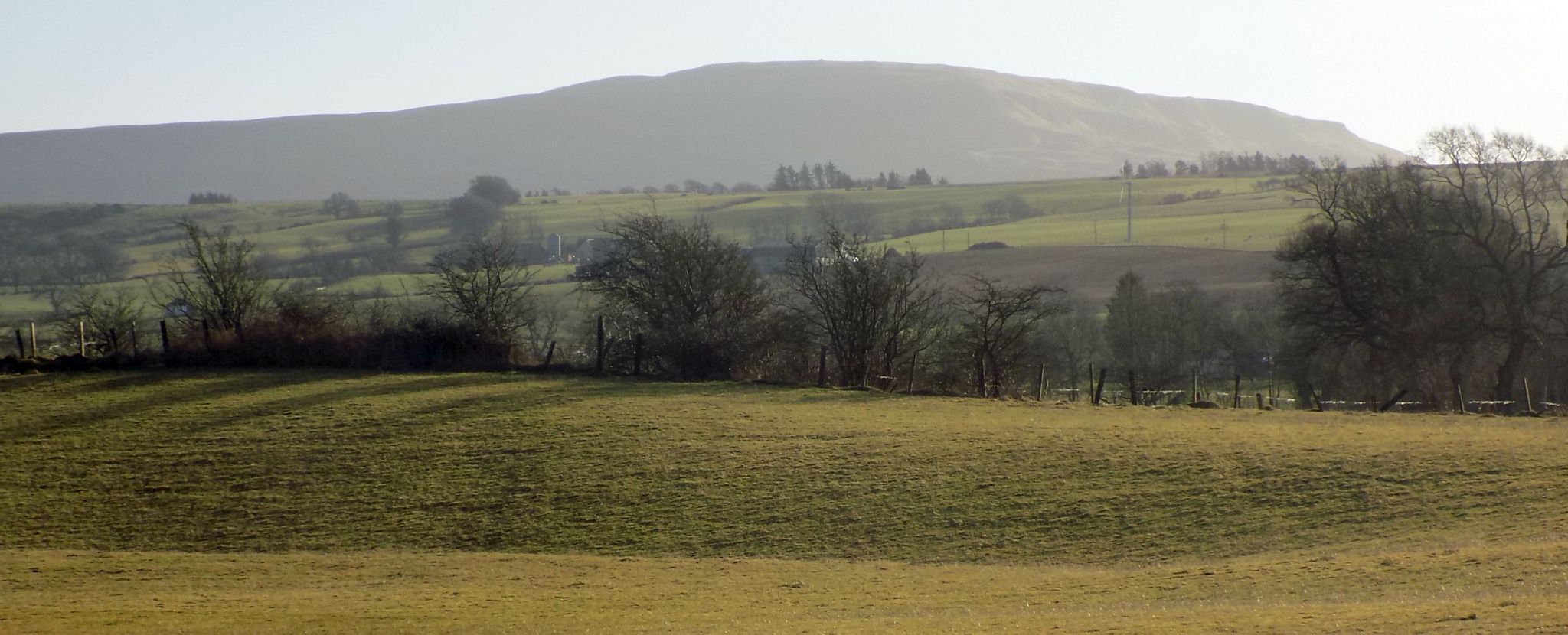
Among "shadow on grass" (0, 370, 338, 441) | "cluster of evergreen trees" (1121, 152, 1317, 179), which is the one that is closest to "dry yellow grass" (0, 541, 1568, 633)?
"shadow on grass" (0, 370, 338, 441)

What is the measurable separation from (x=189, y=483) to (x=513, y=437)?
23.7 ft

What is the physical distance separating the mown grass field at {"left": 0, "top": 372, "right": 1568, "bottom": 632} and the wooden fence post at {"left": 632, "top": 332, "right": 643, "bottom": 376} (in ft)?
17.2

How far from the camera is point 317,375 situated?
3669 cm

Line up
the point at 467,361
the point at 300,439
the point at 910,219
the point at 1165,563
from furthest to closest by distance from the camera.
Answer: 1. the point at 910,219
2. the point at 467,361
3. the point at 300,439
4. the point at 1165,563

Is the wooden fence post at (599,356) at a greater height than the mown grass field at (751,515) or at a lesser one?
greater

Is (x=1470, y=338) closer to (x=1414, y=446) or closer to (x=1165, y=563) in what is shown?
(x=1414, y=446)

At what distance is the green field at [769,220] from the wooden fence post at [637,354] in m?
40.3

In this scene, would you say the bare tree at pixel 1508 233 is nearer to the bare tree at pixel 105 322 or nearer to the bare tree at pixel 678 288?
the bare tree at pixel 678 288

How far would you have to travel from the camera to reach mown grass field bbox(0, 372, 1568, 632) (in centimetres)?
1438

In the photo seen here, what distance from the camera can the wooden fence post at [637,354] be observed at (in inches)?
1542

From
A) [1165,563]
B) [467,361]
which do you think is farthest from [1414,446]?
[467,361]

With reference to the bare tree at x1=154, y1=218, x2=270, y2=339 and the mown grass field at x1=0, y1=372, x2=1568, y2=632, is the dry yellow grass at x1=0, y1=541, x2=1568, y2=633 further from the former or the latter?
the bare tree at x1=154, y1=218, x2=270, y2=339

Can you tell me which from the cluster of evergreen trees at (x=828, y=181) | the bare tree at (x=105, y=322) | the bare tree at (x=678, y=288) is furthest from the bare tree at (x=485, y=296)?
the cluster of evergreen trees at (x=828, y=181)

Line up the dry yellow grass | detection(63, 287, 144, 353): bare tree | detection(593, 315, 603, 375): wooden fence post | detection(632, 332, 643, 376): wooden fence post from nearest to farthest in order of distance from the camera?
1. the dry yellow grass
2. detection(593, 315, 603, 375): wooden fence post
3. detection(632, 332, 643, 376): wooden fence post
4. detection(63, 287, 144, 353): bare tree
